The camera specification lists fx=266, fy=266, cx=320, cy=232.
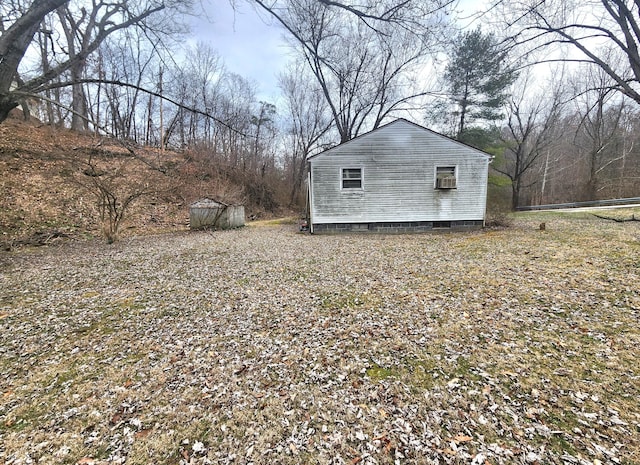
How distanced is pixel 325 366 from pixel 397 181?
32.5 feet

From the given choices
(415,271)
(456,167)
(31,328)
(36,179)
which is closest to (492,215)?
(456,167)

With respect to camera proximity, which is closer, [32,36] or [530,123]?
[32,36]

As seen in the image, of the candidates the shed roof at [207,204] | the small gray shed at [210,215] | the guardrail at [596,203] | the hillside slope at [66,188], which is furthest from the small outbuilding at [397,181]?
the guardrail at [596,203]

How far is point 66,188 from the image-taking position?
11758 millimetres

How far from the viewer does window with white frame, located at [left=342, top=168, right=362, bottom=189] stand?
11.4 metres

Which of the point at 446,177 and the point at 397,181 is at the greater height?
the point at 446,177

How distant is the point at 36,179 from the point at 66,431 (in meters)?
14.4

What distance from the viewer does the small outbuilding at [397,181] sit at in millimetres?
11312

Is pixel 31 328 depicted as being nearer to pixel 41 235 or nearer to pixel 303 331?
pixel 303 331

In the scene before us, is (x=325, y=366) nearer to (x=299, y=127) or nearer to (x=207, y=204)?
(x=207, y=204)

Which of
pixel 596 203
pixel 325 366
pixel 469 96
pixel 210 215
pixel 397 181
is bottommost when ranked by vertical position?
pixel 325 366

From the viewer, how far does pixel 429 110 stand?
19.9 meters

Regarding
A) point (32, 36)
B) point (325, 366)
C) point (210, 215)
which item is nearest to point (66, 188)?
point (210, 215)

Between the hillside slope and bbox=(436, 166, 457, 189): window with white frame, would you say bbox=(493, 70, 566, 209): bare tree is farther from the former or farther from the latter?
the hillside slope
